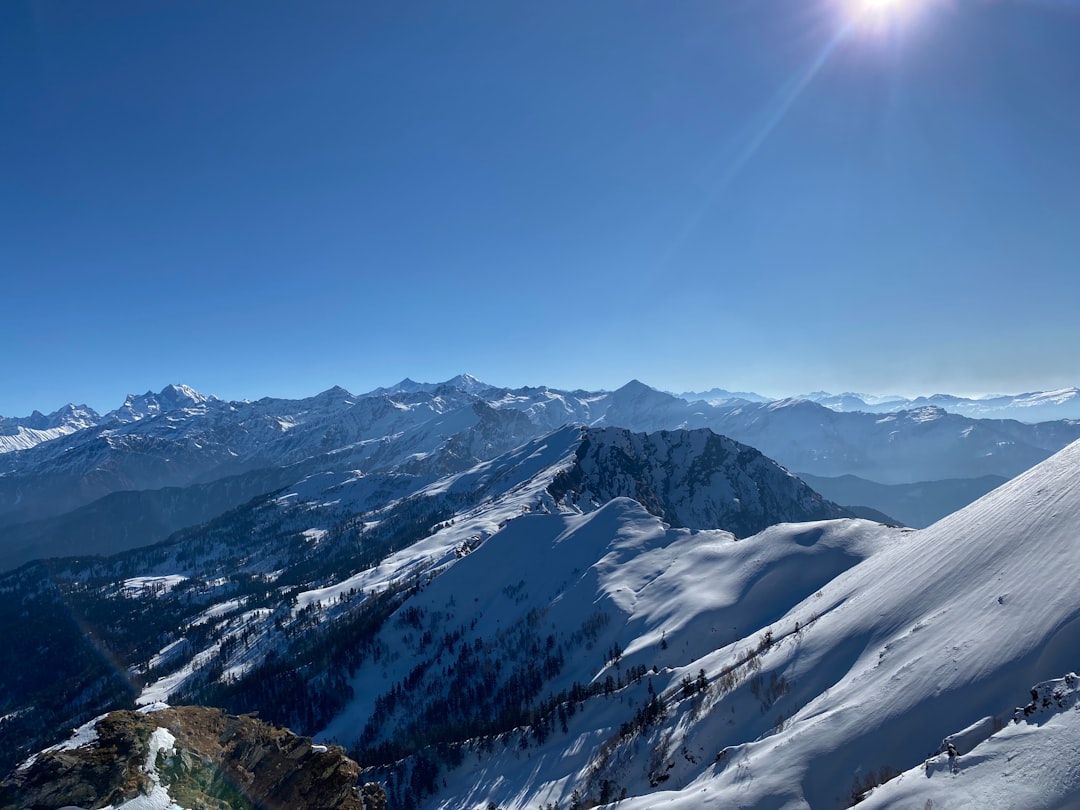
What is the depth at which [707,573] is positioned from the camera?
120 meters

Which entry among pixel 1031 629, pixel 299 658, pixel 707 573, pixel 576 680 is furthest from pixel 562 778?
pixel 299 658

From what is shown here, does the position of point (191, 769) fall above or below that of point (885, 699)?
above

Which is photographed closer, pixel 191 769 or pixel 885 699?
pixel 191 769

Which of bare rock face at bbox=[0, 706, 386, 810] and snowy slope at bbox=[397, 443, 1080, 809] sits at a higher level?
bare rock face at bbox=[0, 706, 386, 810]

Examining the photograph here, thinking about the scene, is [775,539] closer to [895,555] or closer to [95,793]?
[895,555]

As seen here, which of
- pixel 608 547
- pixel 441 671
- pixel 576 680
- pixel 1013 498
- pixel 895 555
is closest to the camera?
pixel 1013 498

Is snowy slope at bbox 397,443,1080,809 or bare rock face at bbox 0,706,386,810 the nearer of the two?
bare rock face at bbox 0,706,386,810

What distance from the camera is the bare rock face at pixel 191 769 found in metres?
21.8

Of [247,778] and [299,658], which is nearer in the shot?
[247,778]

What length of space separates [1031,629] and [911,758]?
9.71 meters

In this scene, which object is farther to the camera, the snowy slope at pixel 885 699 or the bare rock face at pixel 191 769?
the snowy slope at pixel 885 699

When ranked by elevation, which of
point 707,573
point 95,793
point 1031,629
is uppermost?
point 95,793

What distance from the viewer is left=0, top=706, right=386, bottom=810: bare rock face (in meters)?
21.8

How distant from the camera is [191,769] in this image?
25219mm
